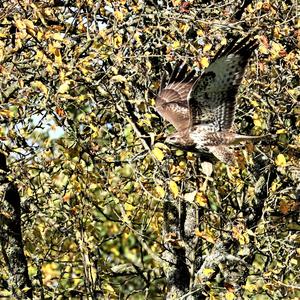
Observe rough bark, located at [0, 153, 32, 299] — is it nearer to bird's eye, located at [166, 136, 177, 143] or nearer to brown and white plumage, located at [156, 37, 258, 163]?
bird's eye, located at [166, 136, 177, 143]

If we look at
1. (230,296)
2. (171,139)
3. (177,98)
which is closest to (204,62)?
(171,139)

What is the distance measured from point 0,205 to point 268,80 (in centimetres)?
268

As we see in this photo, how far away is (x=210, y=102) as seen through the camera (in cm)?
619

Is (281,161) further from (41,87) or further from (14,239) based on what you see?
(14,239)

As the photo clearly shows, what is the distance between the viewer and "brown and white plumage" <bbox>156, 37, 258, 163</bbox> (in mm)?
5828

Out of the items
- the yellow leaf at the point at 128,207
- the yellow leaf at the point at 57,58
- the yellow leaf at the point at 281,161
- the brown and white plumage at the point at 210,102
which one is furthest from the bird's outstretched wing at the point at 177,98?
the yellow leaf at the point at 57,58

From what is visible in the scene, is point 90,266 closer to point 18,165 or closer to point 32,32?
point 18,165

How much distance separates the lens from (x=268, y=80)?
689 centimetres

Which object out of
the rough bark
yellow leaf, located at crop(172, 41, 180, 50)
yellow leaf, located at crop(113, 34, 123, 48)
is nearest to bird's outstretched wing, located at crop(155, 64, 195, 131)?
yellow leaf, located at crop(172, 41, 180, 50)

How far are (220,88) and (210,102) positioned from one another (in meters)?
0.22

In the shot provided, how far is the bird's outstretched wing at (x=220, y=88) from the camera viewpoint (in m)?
5.79

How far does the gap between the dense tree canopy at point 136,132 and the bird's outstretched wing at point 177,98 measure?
14 centimetres

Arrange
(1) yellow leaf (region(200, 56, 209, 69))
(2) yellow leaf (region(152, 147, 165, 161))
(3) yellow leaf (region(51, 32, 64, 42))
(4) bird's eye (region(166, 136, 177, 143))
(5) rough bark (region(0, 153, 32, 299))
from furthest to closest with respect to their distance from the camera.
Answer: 1. (5) rough bark (region(0, 153, 32, 299))
2. (4) bird's eye (region(166, 136, 177, 143))
3. (1) yellow leaf (region(200, 56, 209, 69))
4. (3) yellow leaf (region(51, 32, 64, 42))
5. (2) yellow leaf (region(152, 147, 165, 161))

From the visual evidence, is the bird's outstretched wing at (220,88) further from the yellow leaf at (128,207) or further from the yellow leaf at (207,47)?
the yellow leaf at (128,207)
